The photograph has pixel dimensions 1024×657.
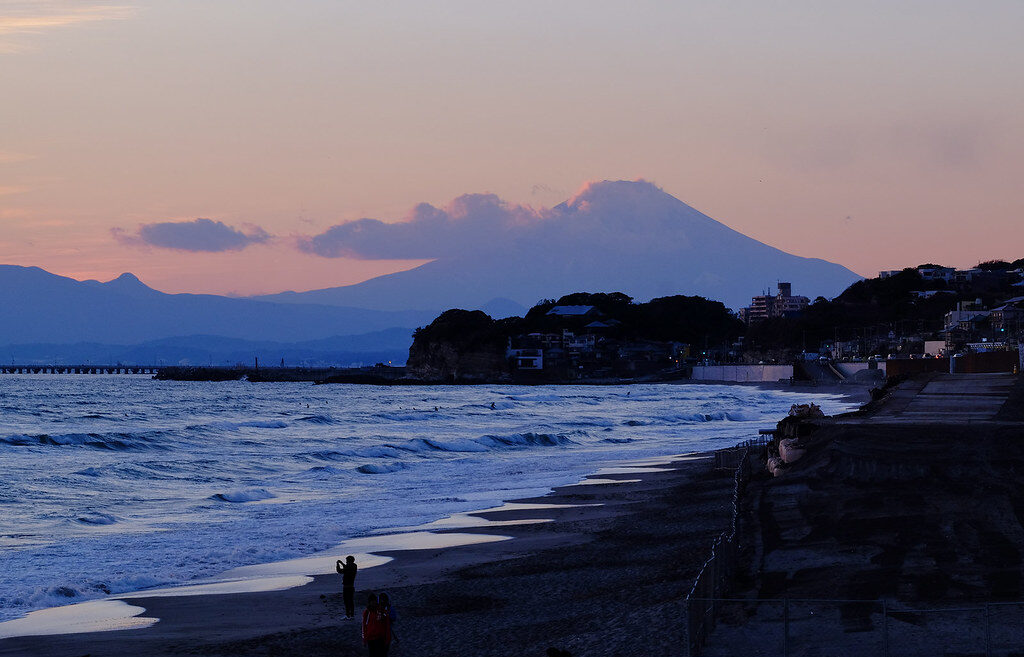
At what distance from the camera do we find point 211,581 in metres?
19.8

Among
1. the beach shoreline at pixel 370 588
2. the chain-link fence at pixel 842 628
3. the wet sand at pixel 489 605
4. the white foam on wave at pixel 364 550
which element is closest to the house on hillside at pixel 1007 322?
the beach shoreline at pixel 370 588

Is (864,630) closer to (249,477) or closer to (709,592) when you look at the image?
(709,592)

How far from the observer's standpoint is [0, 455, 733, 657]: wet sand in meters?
14.7

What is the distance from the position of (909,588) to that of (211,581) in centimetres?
1192

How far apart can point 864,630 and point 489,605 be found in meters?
6.33

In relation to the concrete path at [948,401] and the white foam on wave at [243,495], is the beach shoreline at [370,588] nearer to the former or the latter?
the concrete path at [948,401]

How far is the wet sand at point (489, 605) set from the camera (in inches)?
578

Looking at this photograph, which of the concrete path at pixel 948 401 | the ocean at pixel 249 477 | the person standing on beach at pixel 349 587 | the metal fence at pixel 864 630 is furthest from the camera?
the concrete path at pixel 948 401

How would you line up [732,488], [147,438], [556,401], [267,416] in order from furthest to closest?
1. [556,401]
2. [267,416]
3. [147,438]
4. [732,488]

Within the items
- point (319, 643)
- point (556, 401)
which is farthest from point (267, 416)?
point (319, 643)

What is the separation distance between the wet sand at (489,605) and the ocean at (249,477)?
2.73m

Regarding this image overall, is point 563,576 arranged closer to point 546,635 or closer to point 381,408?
point 546,635

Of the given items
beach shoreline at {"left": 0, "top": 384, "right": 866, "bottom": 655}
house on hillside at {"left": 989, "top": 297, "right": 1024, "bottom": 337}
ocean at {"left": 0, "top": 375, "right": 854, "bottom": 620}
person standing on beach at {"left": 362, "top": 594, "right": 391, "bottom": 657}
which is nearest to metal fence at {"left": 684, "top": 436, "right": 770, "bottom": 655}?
beach shoreline at {"left": 0, "top": 384, "right": 866, "bottom": 655}

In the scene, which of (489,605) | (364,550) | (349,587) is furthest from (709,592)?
(364,550)
